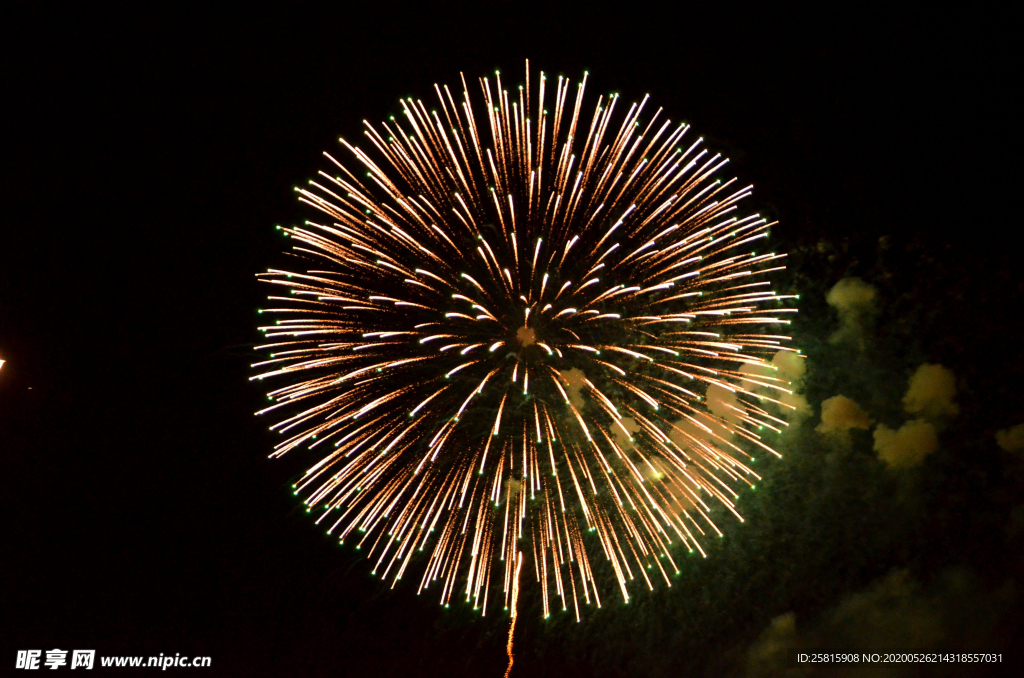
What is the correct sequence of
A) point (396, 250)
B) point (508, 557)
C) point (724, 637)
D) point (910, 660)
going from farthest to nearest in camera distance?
1. point (724, 637)
2. point (910, 660)
3. point (508, 557)
4. point (396, 250)

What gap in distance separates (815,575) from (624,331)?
30.0 feet

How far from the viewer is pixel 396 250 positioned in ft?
30.6

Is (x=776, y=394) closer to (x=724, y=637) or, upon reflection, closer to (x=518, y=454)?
(x=724, y=637)

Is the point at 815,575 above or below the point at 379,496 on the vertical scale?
below

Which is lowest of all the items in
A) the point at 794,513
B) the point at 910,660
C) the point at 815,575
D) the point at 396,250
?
the point at 910,660

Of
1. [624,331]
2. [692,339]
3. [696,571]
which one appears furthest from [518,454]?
[696,571]

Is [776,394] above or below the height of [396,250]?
below

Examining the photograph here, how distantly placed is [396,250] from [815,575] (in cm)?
1242

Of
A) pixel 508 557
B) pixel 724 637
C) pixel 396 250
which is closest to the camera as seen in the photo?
pixel 396 250

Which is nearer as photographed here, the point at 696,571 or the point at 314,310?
the point at 314,310

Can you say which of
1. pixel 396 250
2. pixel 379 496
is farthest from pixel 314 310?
pixel 379 496

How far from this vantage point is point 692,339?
9.63 metres

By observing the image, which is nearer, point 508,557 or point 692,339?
point 692,339

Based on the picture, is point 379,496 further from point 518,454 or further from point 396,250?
point 396,250
